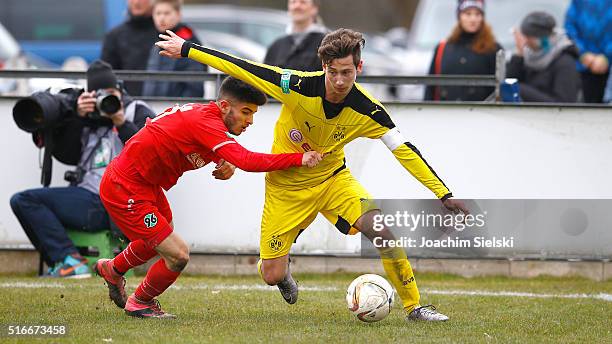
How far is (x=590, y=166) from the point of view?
35.0ft

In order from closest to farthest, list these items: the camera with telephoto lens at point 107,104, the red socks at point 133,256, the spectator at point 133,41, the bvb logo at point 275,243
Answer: the red socks at point 133,256 → the bvb logo at point 275,243 → the camera with telephoto lens at point 107,104 → the spectator at point 133,41

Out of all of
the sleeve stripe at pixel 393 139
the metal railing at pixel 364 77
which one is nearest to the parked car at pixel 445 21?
the metal railing at pixel 364 77

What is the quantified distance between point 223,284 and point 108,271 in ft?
6.15

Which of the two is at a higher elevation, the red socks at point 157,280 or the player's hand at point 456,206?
the player's hand at point 456,206

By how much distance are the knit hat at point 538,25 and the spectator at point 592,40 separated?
0.73 meters

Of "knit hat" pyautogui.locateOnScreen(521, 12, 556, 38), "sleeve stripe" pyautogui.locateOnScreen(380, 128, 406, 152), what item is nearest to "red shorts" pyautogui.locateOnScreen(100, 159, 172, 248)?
"sleeve stripe" pyautogui.locateOnScreen(380, 128, 406, 152)

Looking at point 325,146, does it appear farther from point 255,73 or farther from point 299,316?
point 299,316

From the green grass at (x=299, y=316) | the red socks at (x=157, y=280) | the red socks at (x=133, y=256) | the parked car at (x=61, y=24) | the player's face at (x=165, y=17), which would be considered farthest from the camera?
the parked car at (x=61, y=24)

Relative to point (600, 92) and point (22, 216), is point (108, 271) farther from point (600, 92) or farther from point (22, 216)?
point (600, 92)

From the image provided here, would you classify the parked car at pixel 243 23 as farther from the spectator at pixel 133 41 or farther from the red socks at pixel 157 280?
the red socks at pixel 157 280

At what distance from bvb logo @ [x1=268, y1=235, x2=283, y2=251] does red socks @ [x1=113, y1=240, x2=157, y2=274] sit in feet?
2.67

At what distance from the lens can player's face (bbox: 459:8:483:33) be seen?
38.7 feet

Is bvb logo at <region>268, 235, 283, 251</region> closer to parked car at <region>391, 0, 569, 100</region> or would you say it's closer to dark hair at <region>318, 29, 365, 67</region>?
dark hair at <region>318, 29, 365, 67</region>

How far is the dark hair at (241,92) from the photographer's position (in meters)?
8.02
